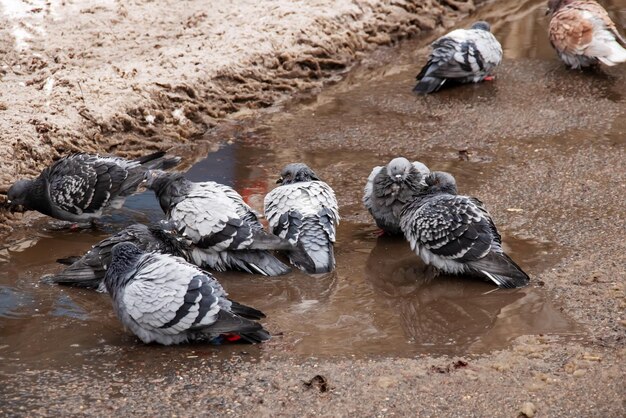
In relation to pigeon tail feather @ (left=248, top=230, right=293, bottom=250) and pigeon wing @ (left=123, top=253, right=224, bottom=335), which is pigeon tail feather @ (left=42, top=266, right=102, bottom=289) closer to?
pigeon wing @ (left=123, top=253, right=224, bottom=335)

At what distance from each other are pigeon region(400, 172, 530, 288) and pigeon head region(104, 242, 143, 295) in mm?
1943

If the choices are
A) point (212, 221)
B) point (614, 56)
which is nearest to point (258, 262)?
point (212, 221)

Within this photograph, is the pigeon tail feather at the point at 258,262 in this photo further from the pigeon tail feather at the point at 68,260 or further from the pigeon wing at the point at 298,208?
the pigeon tail feather at the point at 68,260

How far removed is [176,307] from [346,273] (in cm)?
159

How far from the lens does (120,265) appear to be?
5.76 metres

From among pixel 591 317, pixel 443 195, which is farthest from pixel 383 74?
pixel 591 317

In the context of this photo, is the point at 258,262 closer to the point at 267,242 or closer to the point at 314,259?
the point at 267,242

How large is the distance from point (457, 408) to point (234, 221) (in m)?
2.48

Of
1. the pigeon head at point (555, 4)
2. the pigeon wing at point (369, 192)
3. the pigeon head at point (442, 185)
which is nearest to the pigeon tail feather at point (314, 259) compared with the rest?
the pigeon wing at point (369, 192)

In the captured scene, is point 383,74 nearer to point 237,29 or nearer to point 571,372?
point 237,29

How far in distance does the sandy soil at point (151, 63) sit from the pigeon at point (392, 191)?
267 cm

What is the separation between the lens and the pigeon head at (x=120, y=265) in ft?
18.5

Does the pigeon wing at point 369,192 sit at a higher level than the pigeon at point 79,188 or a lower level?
lower

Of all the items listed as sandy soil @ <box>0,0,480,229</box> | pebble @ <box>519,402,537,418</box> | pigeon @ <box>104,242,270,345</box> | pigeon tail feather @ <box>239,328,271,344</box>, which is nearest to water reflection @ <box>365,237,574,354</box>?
pebble @ <box>519,402,537,418</box>
